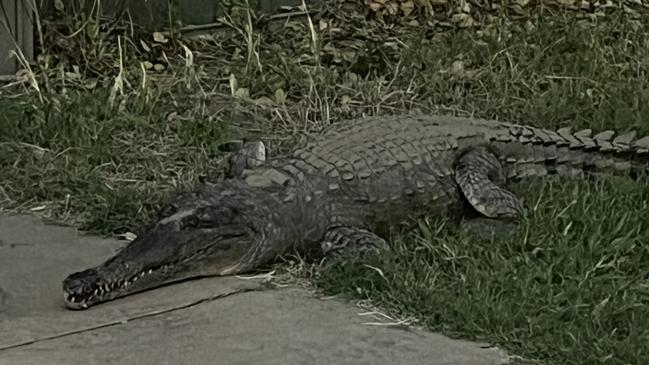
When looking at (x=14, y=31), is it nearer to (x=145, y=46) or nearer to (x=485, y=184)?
(x=145, y=46)

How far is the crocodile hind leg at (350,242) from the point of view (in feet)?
15.5

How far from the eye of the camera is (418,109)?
653 centimetres

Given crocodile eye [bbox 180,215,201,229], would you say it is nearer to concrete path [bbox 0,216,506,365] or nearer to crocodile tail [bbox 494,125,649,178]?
concrete path [bbox 0,216,506,365]

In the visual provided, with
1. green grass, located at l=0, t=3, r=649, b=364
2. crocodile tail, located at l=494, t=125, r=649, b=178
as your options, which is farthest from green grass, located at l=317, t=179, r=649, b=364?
crocodile tail, located at l=494, t=125, r=649, b=178

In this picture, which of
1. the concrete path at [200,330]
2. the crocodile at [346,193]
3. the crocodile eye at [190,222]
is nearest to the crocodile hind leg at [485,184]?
the crocodile at [346,193]

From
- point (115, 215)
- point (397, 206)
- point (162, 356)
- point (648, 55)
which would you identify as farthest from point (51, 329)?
point (648, 55)

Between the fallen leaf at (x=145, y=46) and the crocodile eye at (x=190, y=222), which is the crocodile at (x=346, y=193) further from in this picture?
the fallen leaf at (x=145, y=46)

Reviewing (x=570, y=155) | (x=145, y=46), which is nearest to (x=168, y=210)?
(x=570, y=155)

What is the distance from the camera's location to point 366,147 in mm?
5191

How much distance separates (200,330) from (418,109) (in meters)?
2.78

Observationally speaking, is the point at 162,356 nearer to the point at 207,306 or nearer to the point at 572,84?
the point at 207,306

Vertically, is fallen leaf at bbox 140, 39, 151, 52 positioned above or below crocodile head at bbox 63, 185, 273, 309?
above

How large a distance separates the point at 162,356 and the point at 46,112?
2.53m

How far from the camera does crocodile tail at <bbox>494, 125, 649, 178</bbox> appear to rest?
545 cm
